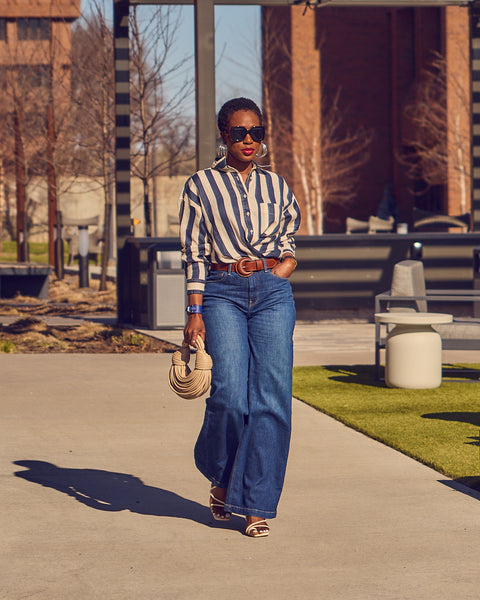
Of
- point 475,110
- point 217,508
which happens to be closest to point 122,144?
point 475,110

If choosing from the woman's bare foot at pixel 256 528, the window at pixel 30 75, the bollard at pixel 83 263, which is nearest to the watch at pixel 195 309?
the woman's bare foot at pixel 256 528

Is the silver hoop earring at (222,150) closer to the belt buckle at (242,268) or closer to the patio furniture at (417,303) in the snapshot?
the belt buckle at (242,268)

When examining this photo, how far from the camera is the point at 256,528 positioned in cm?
549

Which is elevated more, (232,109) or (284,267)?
(232,109)

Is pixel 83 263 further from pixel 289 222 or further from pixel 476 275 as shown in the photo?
pixel 289 222

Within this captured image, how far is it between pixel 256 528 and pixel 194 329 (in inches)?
38.6

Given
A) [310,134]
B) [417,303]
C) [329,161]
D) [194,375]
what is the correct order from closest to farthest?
[194,375] → [417,303] → [310,134] → [329,161]

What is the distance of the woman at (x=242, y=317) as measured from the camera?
545 cm

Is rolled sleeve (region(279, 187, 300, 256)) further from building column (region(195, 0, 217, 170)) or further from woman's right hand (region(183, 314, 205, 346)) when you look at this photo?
building column (region(195, 0, 217, 170))

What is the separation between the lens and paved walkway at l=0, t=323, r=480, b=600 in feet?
15.5

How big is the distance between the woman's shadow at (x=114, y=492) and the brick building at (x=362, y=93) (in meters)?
34.0

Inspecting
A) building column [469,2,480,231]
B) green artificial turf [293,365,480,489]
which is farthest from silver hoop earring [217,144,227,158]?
building column [469,2,480,231]

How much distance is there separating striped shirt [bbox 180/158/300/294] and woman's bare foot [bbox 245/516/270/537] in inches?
43.5

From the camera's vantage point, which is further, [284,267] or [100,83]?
[100,83]
